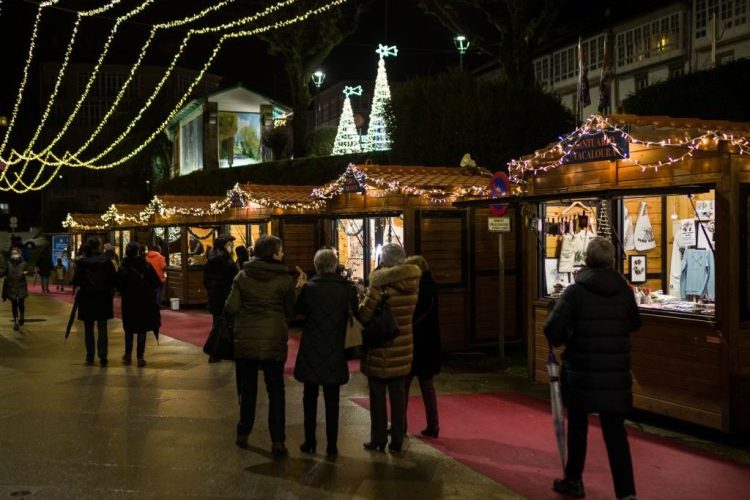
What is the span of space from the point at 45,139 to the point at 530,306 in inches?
2469

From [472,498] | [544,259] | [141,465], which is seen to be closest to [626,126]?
[544,259]

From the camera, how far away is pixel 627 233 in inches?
340

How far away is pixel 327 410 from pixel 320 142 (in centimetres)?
2929

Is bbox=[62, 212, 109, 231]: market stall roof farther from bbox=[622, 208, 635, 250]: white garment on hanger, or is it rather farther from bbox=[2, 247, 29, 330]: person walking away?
bbox=[622, 208, 635, 250]: white garment on hanger

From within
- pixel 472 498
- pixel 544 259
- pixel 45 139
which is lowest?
pixel 472 498

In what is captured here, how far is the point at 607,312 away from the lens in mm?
4957

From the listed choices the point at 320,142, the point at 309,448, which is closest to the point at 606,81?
the point at 309,448

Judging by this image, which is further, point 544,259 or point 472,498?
point 544,259

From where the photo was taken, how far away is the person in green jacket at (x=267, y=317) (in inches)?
245

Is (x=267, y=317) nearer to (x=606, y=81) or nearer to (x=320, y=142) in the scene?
(x=606, y=81)

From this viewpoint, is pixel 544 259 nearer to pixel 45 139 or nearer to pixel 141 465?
pixel 141 465

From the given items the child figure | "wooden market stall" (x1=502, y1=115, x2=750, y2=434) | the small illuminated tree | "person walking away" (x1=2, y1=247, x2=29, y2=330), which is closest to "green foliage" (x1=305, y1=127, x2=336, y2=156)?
the small illuminated tree

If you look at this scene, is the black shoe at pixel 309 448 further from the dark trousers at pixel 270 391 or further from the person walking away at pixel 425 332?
the person walking away at pixel 425 332

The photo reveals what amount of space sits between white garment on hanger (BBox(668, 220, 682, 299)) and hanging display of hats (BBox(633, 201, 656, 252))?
0.77ft
